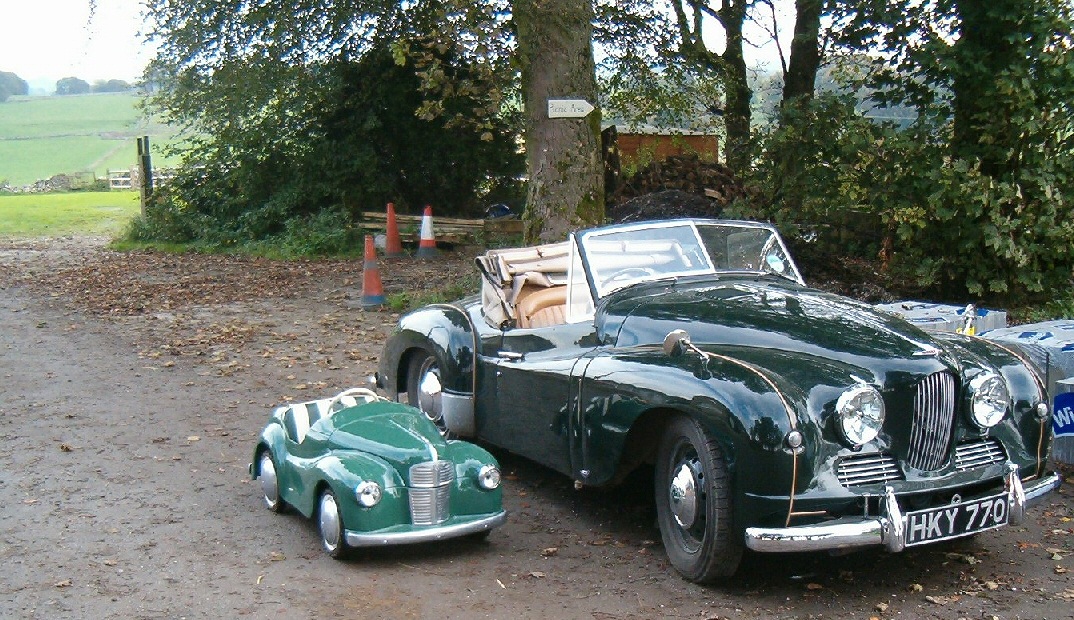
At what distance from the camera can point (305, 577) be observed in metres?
5.02

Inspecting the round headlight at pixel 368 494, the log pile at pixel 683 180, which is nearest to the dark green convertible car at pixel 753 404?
the round headlight at pixel 368 494

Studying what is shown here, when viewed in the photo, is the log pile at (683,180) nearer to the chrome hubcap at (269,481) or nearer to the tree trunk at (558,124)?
the tree trunk at (558,124)

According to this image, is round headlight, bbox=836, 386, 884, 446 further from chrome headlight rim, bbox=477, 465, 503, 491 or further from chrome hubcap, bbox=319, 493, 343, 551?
chrome hubcap, bbox=319, 493, 343, 551

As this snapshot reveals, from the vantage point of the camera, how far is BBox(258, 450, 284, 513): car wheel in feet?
19.5

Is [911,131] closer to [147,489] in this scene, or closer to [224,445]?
[224,445]

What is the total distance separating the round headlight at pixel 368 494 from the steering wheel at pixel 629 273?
71.0 inches

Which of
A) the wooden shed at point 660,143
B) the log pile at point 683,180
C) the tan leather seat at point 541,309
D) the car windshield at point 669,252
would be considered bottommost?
the tan leather seat at point 541,309

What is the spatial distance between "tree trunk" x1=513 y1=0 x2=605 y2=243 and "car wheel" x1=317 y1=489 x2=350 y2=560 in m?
6.10

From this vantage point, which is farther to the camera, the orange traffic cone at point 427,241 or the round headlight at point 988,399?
the orange traffic cone at point 427,241

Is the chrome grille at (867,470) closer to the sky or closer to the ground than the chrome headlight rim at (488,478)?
closer to the sky

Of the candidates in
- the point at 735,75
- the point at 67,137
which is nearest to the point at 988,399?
the point at 735,75

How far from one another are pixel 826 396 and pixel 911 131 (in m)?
6.63

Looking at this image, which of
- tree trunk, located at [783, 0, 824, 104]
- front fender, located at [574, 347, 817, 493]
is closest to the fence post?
tree trunk, located at [783, 0, 824, 104]

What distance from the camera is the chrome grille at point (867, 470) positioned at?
447 cm
